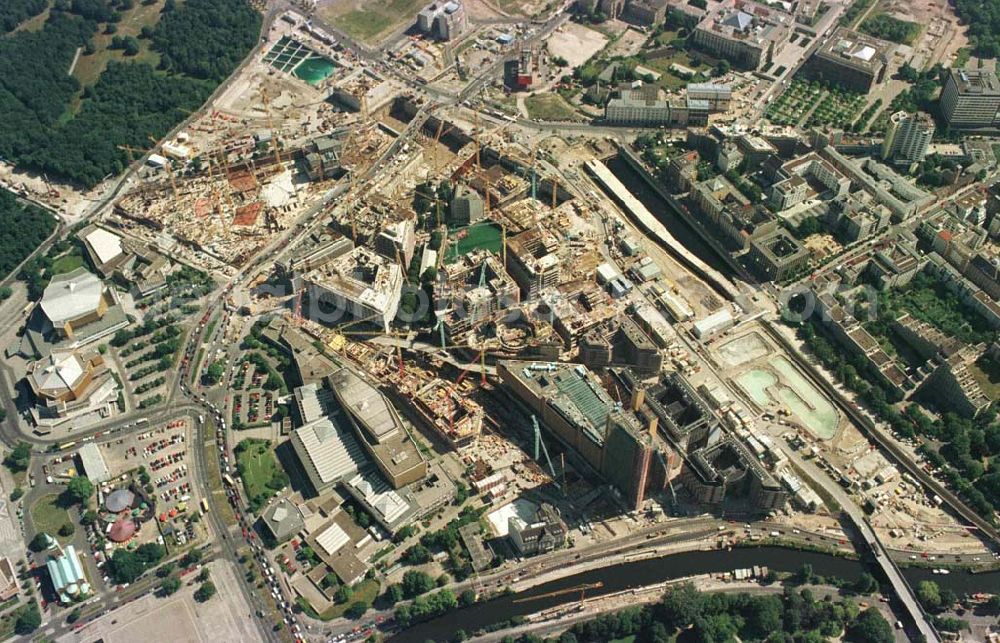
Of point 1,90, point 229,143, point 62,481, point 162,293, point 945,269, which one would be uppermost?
point 1,90

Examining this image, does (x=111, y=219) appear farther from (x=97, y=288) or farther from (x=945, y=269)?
(x=945, y=269)

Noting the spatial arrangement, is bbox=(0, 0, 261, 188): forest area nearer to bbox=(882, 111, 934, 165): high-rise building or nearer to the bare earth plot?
the bare earth plot

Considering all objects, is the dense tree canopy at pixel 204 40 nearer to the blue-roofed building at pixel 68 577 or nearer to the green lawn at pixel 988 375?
the blue-roofed building at pixel 68 577

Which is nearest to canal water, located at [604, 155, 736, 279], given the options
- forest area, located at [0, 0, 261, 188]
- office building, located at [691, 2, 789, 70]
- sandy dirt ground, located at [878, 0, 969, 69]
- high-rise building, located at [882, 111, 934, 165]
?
high-rise building, located at [882, 111, 934, 165]

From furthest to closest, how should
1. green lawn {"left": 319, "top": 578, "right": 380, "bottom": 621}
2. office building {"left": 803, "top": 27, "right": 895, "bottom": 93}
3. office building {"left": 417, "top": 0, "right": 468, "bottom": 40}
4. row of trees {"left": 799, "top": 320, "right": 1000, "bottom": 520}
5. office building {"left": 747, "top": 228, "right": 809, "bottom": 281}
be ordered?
office building {"left": 417, "top": 0, "right": 468, "bottom": 40}, office building {"left": 803, "top": 27, "right": 895, "bottom": 93}, office building {"left": 747, "top": 228, "right": 809, "bottom": 281}, row of trees {"left": 799, "top": 320, "right": 1000, "bottom": 520}, green lawn {"left": 319, "top": 578, "right": 380, "bottom": 621}

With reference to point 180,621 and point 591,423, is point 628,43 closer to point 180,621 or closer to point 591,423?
point 591,423

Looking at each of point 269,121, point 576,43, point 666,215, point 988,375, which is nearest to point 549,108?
point 576,43

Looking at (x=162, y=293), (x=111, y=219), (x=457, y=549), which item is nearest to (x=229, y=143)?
(x=111, y=219)

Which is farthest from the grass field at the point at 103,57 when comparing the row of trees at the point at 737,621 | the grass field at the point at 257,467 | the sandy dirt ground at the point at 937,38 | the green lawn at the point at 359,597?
the sandy dirt ground at the point at 937,38
